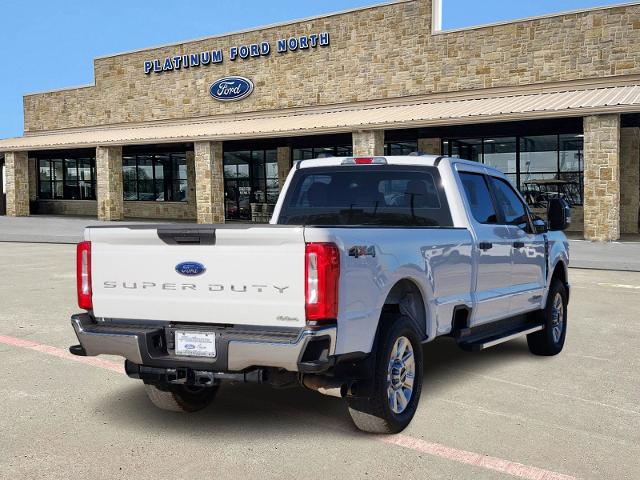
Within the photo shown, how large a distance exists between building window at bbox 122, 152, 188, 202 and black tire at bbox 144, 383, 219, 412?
3392cm

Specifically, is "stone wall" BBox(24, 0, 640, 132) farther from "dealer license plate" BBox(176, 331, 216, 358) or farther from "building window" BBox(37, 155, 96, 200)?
"dealer license plate" BBox(176, 331, 216, 358)

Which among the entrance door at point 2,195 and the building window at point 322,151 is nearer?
the building window at point 322,151

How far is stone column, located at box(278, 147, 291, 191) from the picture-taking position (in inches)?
1374

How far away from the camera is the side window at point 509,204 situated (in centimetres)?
724

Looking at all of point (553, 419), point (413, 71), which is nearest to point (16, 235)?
point (413, 71)

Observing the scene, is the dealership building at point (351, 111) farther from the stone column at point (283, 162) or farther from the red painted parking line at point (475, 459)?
the red painted parking line at point (475, 459)

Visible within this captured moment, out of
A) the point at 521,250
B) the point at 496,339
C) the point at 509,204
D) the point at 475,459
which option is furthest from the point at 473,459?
the point at 509,204

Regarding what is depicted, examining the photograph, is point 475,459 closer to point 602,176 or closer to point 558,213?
point 558,213

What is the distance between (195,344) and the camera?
4699 millimetres

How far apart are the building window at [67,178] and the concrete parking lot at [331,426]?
36.9 meters

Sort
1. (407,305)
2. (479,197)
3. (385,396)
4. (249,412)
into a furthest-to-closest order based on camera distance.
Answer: (479,197) < (249,412) < (407,305) < (385,396)

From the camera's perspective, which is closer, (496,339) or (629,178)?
(496,339)

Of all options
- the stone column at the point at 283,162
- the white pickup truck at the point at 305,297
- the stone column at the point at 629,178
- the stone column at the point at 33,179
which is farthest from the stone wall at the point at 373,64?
the white pickup truck at the point at 305,297

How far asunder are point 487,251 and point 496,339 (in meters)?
0.78
